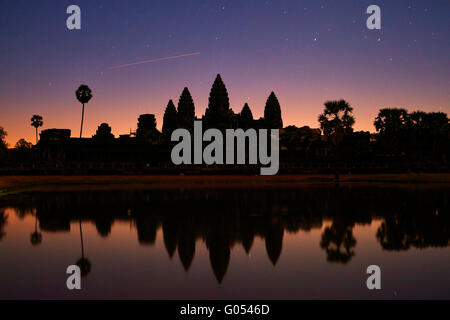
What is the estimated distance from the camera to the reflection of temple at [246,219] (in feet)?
35.4

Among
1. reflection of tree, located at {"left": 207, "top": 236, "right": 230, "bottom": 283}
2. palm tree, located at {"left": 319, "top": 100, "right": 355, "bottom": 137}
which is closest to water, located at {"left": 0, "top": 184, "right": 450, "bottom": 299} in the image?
reflection of tree, located at {"left": 207, "top": 236, "right": 230, "bottom": 283}

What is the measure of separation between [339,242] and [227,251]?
3419mm

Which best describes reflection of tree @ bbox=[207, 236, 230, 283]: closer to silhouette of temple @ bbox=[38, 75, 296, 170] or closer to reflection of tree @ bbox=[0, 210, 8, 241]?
reflection of tree @ bbox=[0, 210, 8, 241]

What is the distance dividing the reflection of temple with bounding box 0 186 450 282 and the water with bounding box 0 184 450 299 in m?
0.04

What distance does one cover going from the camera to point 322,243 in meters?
11.1

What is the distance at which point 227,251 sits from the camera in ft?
33.4

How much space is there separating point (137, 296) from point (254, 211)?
35.6ft

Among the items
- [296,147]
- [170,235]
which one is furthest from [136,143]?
[170,235]

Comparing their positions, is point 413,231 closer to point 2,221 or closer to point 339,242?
point 339,242

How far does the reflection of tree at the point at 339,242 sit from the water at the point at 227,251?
30 millimetres

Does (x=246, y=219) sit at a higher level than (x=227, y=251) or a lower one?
higher

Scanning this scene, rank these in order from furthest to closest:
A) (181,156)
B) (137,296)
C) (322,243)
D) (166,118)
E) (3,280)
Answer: (166,118) → (181,156) → (322,243) → (3,280) → (137,296)
